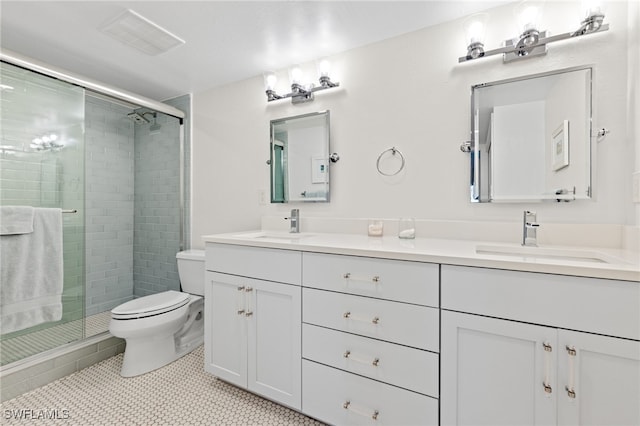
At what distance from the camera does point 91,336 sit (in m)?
2.07

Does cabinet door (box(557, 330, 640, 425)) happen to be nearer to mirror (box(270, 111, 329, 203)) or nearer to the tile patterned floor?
the tile patterned floor

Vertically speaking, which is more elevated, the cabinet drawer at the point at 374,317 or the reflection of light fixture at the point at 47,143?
the reflection of light fixture at the point at 47,143

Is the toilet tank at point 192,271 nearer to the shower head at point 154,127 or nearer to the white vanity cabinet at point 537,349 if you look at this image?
the shower head at point 154,127

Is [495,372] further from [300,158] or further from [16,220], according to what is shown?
[16,220]

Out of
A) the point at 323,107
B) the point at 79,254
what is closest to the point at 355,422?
the point at 323,107

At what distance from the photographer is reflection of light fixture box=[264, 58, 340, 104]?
1.91m

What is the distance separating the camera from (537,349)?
958 mm

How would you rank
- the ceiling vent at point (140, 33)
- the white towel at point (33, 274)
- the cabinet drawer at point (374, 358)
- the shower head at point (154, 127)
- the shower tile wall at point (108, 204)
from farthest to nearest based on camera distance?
the shower head at point (154, 127), the shower tile wall at point (108, 204), the white towel at point (33, 274), the ceiling vent at point (140, 33), the cabinet drawer at point (374, 358)

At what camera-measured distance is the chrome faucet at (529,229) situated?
1.34 m

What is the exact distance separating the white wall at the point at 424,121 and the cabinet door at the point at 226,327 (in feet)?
2.41

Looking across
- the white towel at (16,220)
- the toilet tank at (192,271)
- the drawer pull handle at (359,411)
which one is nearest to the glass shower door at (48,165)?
the white towel at (16,220)

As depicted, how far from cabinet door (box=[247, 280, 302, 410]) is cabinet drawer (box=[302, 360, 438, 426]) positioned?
8 centimetres

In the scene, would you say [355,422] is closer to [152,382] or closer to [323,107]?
[152,382]

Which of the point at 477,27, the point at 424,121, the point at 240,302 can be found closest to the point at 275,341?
the point at 240,302
